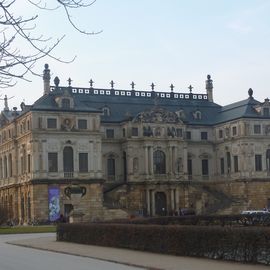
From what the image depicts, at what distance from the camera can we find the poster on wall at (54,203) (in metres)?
79.4

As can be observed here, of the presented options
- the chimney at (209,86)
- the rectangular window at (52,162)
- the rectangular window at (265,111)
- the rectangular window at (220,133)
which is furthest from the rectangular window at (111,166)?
the chimney at (209,86)

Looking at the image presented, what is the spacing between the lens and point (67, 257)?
2959 cm

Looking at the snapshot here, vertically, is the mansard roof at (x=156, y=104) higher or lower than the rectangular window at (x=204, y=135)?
higher

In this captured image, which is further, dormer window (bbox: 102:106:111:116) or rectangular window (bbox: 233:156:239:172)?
dormer window (bbox: 102:106:111:116)

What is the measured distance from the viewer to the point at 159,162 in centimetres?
9050

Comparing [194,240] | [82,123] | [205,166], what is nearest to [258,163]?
[205,166]

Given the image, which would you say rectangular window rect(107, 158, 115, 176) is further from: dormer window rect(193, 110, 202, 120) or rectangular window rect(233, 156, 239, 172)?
rectangular window rect(233, 156, 239, 172)

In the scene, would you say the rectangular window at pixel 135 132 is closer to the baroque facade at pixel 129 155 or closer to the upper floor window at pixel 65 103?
the baroque facade at pixel 129 155

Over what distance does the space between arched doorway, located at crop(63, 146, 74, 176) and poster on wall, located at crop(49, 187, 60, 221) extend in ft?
9.83

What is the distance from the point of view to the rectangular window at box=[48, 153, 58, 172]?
8094 cm

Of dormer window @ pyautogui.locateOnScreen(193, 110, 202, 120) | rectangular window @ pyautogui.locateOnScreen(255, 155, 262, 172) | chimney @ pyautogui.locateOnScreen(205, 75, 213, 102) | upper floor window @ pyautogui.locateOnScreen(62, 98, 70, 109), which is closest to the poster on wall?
upper floor window @ pyautogui.locateOnScreen(62, 98, 70, 109)

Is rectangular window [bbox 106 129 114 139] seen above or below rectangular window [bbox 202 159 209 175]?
above

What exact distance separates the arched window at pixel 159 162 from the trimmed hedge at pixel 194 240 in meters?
53.2

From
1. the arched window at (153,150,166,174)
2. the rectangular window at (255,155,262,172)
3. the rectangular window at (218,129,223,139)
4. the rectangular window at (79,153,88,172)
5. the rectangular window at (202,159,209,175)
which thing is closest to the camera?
the rectangular window at (79,153,88,172)
